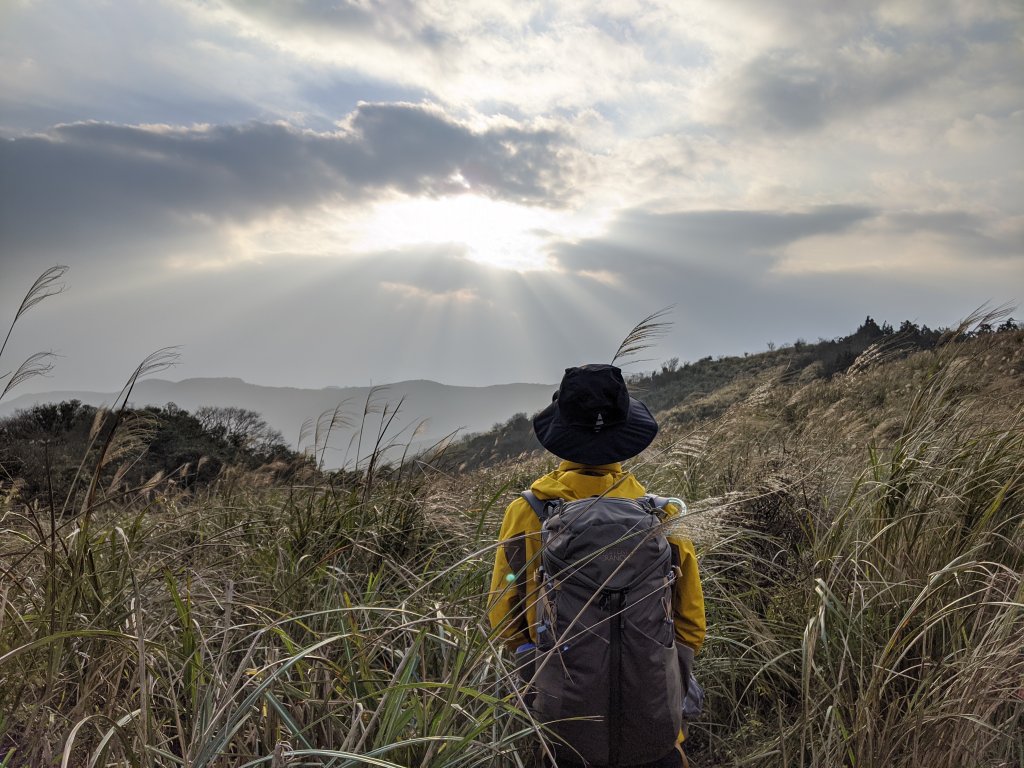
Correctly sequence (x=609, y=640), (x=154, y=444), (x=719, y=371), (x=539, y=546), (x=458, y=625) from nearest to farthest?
(x=609, y=640), (x=539, y=546), (x=458, y=625), (x=154, y=444), (x=719, y=371)

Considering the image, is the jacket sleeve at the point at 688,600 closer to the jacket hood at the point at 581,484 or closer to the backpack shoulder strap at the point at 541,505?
the jacket hood at the point at 581,484

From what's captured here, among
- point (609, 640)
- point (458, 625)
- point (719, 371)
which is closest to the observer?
point (609, 640)

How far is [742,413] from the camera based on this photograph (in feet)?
20.6

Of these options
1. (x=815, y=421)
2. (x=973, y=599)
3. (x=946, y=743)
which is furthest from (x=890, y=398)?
(x=946, y=743)

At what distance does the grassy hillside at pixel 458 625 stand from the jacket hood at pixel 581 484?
0.31 meters

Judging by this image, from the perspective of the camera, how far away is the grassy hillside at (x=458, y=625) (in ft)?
6.20

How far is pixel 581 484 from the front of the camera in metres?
2.35

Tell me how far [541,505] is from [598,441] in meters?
0.33

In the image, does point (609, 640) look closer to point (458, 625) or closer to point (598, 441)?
point (598, 441)

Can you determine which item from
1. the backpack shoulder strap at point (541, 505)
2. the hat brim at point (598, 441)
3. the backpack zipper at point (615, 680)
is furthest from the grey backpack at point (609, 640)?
the hat brim at point (598, 441)

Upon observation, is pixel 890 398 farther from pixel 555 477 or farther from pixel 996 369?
pixel 555 477

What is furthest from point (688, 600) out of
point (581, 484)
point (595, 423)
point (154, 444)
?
point (154, 444)

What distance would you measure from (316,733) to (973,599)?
2.82m

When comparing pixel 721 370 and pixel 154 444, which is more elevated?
pixel 721 370
